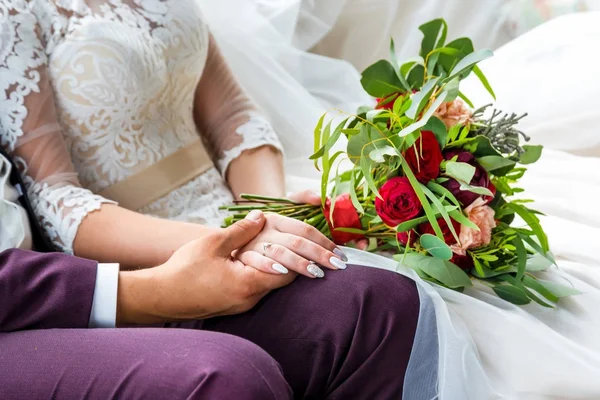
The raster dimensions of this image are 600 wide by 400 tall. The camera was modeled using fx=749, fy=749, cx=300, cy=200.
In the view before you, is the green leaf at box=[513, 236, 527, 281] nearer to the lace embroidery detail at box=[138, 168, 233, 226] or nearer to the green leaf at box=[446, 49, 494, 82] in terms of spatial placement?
the green leaf at box=[446, 49, 494, 82]

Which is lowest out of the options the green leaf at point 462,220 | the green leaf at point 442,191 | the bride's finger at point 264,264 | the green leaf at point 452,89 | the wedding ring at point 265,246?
the bride's finger at point 264,264

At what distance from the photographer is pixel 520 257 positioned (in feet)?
3.43

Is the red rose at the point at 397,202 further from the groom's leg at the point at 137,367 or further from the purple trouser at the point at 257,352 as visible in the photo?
the groom's leg at the point at 137,367

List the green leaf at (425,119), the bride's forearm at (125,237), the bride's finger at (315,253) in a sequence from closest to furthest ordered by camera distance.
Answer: the green leaf at (425,119), the bride's finger at (315,253), the bride's forearm at (125,237)

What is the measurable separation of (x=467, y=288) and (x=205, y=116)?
0.71 meters

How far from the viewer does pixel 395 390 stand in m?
0.99

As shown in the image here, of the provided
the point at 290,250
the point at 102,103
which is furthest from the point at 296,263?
the point at 102,103

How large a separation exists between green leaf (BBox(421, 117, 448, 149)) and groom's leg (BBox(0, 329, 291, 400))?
38 cm

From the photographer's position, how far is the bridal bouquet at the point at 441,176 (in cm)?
99

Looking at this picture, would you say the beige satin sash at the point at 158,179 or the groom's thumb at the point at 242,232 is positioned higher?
the groom's thumb at the point at 242,232

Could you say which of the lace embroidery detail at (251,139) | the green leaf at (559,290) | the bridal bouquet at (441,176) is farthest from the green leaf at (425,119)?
the lace embroidery detail at (251,139)

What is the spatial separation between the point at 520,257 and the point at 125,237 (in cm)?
62

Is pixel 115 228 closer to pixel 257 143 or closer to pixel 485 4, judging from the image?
pixel 257 143

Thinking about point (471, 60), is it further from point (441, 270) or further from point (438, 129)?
point (441, 270)
